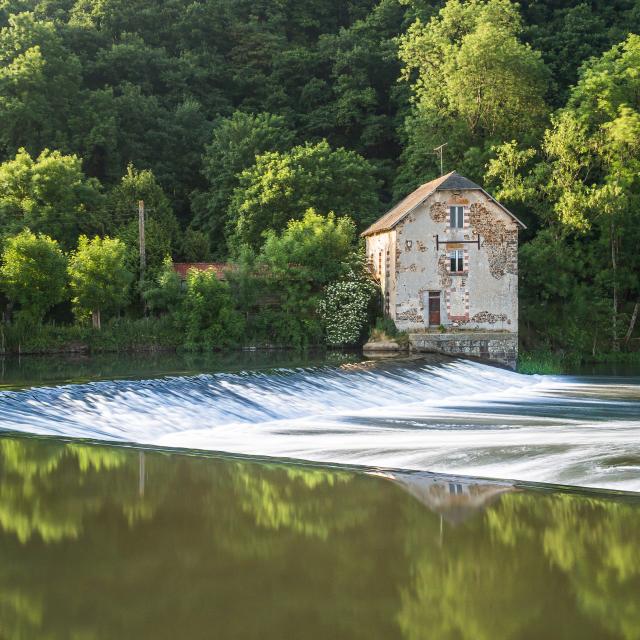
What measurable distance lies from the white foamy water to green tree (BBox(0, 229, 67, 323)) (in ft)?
50.7

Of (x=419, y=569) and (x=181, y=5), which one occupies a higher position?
(x=181, y=5)

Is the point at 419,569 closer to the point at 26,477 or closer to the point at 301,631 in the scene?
the point at 301,631

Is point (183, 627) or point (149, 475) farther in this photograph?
point (149, 475)

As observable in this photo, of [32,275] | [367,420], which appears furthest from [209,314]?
[367,420]

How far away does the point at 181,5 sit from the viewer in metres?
63.8

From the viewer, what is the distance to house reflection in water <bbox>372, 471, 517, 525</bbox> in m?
11.8

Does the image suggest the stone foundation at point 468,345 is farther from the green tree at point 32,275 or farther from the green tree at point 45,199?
the green tree at point 45,199

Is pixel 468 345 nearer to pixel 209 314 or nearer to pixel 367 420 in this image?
pixel 209 314

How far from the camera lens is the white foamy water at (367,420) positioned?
15.4 m

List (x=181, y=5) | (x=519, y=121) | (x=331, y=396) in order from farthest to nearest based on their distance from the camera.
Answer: (x=181, y=5), (x=519, y=121), (x=331, y=396)

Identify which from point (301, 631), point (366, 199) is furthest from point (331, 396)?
point (366, 199)

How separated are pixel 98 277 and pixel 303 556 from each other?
30003mm

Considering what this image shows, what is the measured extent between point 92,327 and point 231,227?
12.2m

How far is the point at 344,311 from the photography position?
3975 cm
